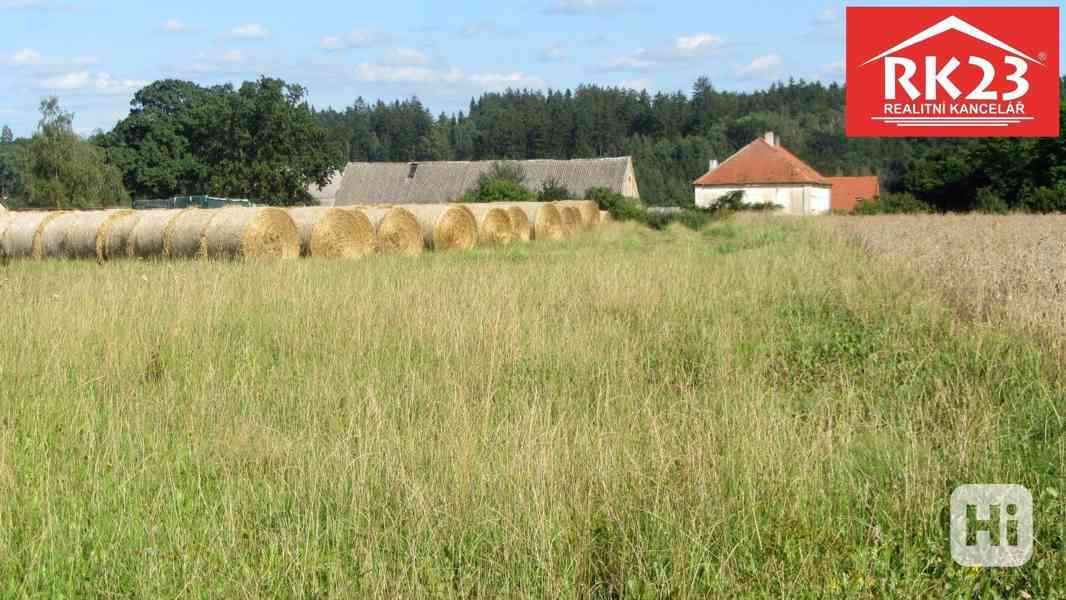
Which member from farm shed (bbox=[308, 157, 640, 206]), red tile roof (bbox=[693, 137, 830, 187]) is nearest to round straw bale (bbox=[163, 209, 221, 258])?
farm shed (bbox=[308, 157, 640, 206])

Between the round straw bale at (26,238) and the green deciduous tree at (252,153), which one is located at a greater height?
the green deciduous tree at (252,153)

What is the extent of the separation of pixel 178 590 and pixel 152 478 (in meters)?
1.17

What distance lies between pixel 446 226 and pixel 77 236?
794 cm

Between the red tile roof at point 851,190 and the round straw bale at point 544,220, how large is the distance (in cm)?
5565

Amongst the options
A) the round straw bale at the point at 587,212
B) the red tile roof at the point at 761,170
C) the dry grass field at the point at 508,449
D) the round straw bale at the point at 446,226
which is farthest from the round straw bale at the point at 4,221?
the red tile roof at the point at 761,170

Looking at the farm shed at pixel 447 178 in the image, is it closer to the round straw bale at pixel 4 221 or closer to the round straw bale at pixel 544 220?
the round straw bale at pixel 544 220

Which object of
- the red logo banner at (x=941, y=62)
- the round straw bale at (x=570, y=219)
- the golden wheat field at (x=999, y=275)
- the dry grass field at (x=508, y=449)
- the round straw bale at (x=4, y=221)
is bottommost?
the dry grass field at (x=508, y=449)

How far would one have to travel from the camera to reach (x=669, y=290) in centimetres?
1027

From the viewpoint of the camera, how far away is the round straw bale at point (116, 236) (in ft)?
59.4

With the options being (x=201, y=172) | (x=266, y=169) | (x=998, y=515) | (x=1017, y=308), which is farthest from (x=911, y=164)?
(x=998, y=515)

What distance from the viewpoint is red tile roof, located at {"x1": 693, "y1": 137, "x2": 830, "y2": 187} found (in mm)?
71062

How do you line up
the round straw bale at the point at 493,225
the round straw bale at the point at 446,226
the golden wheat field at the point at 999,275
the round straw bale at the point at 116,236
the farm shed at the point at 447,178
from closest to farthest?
the golden wheat field at the point at 999,275 < the round straw bale at the point at 116,236 < the round straw bale at the point at 446,226 < the round straw bale at the point at 493,225 < the farm shed at the point at 447,178

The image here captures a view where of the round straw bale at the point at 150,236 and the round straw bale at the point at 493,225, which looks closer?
the round straw bale at the point at 150,236

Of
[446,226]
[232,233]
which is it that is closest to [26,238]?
[232,233]
